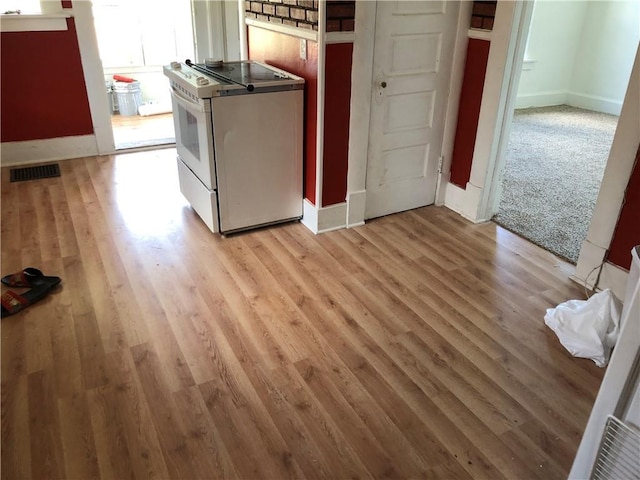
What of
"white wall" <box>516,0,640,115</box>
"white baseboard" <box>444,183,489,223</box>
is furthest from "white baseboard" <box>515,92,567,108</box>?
"white baseboard" <box>444,183,489,223</box>

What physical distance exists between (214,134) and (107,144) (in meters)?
2.00

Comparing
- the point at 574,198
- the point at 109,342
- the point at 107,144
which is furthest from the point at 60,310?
the point at 574,198

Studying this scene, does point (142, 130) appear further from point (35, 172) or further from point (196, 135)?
point (196, 135)

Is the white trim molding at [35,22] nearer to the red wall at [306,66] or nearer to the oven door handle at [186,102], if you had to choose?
the oven door handle at [186,102]

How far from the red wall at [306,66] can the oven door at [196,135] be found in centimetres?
59

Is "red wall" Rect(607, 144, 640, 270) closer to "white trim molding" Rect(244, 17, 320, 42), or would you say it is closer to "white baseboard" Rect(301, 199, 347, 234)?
"white baseboard" Rect(301, 199, 347, 234)

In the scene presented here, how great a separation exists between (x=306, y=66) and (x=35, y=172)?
241 cm

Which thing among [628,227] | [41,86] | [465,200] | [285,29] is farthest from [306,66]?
[41,86]

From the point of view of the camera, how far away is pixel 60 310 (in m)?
2.42

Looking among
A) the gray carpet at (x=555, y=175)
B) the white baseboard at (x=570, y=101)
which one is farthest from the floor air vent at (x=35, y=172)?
the white baseboard at (x=570, y=101)

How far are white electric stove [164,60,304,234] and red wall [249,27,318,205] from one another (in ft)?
0.16

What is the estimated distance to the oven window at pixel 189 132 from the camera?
9.83 feet

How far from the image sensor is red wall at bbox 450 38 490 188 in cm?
311

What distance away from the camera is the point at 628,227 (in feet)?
8.13
